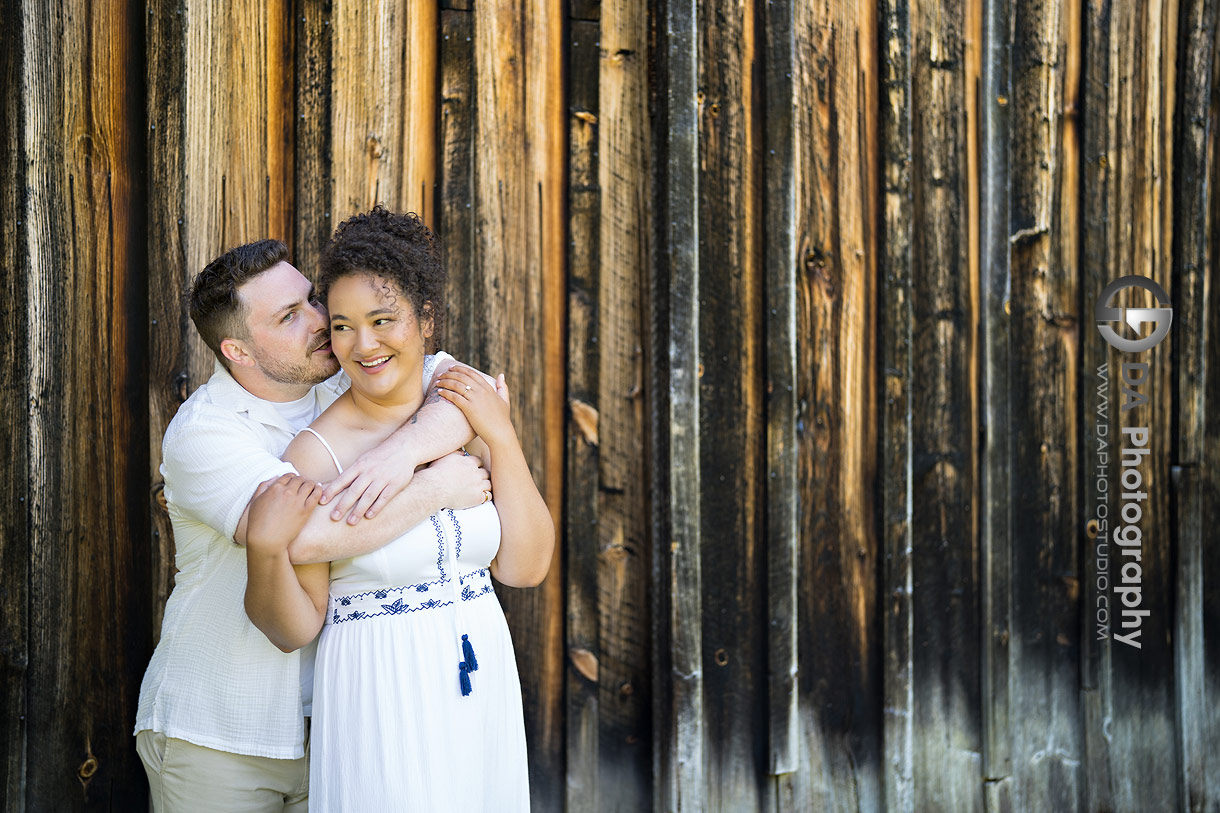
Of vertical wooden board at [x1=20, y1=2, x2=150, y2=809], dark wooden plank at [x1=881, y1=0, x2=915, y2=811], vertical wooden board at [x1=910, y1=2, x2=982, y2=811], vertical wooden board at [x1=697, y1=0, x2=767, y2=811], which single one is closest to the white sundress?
vertical wooden board at [x1=20, y1=2, x2=150, y2=809]

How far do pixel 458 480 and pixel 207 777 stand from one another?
0.79 metres

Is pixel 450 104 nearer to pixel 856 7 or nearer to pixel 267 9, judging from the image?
pixel 267 9

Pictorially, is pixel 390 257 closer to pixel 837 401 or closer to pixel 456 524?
pixel 456 524

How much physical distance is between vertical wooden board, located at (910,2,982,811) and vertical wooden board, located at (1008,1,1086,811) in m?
0.18

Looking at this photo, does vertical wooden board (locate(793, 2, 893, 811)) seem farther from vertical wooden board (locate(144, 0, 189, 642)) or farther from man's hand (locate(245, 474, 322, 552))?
vertical wooden board (locate(144, 0, 189, 642))

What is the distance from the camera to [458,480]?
1.90 m

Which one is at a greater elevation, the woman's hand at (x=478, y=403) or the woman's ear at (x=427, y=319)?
the woman's ear at (x=427, y=319)

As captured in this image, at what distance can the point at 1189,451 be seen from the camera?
3084 mm

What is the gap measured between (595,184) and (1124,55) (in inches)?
71.2

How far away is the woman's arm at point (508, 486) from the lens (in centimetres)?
198

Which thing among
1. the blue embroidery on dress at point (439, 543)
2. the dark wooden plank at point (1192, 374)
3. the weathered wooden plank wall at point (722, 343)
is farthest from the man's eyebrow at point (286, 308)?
the dark wooden plank at point (1192, 374)

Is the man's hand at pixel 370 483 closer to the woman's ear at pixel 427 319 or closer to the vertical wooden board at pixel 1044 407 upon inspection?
the woman's ear at pixel 427 319

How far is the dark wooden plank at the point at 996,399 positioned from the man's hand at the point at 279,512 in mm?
2083

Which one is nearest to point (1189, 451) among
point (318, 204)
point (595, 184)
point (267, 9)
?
point (595, 184)
